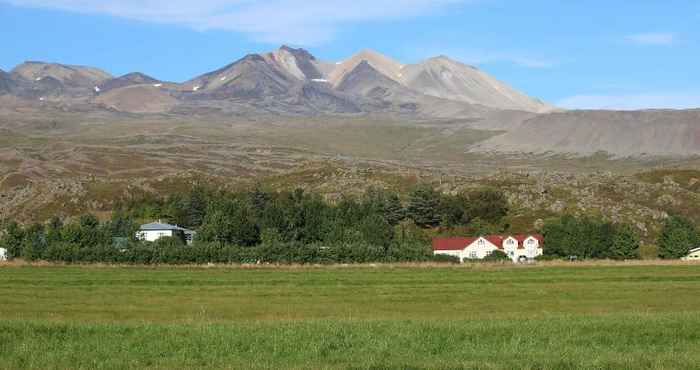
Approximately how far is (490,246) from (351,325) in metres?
86.5

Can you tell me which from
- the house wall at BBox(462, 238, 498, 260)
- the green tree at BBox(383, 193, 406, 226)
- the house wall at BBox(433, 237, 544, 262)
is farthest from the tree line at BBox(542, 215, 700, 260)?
the green tree at BBox(383, 193, 406, 226)

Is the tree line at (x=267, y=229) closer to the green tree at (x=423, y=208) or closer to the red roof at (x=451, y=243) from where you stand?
the green tree at (x=423, y=208)

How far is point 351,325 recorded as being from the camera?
29.2 meters

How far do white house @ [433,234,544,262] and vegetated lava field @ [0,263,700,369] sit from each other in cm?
5676

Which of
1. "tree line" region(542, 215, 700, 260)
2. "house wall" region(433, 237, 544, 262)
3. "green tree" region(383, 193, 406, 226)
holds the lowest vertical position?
"house wall" region(433, 237, 544, 262)

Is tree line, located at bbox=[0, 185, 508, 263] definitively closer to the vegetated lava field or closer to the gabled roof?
the gabled roof

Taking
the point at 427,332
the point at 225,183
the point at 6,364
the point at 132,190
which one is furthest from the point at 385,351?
the point at 225,183

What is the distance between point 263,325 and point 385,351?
6.08 m

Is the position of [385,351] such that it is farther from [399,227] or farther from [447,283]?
[399,227]

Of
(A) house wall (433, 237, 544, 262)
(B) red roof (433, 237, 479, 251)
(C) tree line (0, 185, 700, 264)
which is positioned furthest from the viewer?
(B) red roof (433, 237, 479, 251)

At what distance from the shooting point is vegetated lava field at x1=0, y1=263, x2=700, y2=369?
23.2 metres

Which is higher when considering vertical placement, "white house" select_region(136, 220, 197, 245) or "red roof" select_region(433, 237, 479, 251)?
"white house" select_region(136, 220, 197, 245)

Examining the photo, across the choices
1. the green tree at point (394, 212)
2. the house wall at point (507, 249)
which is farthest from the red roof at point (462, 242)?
the green tree at point (394, 212)

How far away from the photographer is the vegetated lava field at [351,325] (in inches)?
914
